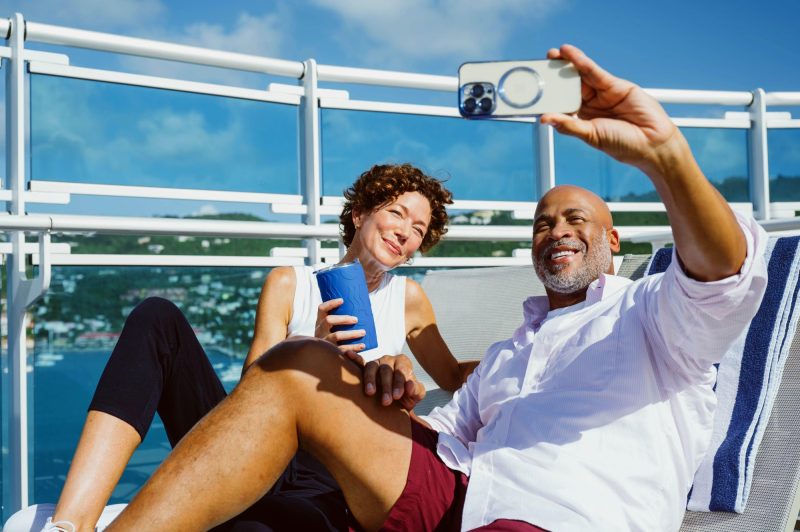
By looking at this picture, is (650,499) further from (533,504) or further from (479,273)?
(479,273)

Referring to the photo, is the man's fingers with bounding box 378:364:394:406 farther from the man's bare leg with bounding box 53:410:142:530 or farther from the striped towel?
the striped towel

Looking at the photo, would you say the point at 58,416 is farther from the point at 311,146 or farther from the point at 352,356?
the point at 352,356

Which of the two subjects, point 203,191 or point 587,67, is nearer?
point 587,67

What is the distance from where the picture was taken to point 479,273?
287 cm

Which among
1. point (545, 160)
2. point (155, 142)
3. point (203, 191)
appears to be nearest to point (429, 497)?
point (203, 191)

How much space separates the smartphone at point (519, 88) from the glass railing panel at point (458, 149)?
94.9 inches

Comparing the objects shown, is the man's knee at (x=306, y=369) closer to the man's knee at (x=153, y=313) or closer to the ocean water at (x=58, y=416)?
the man's knee at (x=153, y=313)

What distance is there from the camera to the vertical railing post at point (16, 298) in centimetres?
262

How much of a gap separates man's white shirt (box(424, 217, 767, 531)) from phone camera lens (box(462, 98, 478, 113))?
0.41 m

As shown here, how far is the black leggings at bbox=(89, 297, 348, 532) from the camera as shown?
1.48 m

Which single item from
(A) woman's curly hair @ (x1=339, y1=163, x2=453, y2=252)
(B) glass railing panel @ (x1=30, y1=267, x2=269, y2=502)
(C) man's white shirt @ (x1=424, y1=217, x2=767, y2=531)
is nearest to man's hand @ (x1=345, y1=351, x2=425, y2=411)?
(C) man's white shirt @ (x1=424, y1=217, x2=767, y2=531)

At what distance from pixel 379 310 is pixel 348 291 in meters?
0.72

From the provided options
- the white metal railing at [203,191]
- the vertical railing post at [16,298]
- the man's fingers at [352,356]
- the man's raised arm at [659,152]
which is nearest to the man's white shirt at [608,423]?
the man's raised arm at [659,152]

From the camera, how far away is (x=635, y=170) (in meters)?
3.90
